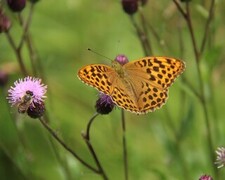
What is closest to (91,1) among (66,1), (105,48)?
(66,1)

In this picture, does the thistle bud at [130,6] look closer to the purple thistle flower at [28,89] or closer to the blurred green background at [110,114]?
the blurred green background at [110,114]


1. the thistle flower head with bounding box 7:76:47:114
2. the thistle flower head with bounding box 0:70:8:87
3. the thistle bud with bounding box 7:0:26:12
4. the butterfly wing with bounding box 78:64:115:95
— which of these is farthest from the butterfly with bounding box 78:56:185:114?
the thistle flower head with bounding box 0:70:8:87

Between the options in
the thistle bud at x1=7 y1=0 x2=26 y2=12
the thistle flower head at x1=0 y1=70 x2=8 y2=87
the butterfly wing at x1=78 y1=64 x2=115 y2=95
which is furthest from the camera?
the thistle flower head at x1=0 y1=70 x2=8 y2=87

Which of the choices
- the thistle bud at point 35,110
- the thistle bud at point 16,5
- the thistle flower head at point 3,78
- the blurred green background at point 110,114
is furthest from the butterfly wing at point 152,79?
the thistle flower head at point 3,78

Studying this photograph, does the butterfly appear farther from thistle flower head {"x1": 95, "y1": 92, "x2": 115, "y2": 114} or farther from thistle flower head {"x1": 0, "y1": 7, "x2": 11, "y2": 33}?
thistle flower head {"x1": 0, "y1": 7, "x2": 11, "y2": 33}

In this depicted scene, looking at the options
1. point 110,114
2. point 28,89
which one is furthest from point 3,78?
point 28,89

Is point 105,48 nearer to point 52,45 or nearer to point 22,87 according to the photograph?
point 52,45
